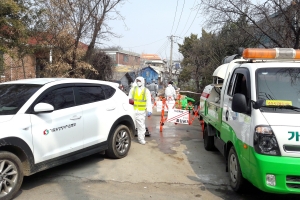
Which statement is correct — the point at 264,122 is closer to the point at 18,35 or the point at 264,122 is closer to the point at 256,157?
the point at 256,157

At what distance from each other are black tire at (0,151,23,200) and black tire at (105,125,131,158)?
2226 millimetres

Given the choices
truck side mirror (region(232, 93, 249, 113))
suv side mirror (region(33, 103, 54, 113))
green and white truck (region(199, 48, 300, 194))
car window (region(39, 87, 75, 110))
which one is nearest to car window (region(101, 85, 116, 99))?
car window (region(39, 87, 75, 110))

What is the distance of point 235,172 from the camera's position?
4977 mm

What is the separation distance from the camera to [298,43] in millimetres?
9891

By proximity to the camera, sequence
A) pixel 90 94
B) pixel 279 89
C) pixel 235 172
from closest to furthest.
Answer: pixel 279 89, pixel 235 172, pixel 90 94

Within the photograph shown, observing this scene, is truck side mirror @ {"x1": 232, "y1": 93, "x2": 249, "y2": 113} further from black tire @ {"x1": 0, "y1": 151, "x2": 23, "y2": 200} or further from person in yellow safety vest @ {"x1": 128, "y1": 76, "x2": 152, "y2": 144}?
person in yellow safety vest @ {"x1": 128, "y1": 76, "x2": 152, "y2": 144}

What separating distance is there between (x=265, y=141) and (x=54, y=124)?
326cm

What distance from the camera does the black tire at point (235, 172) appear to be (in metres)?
4.76

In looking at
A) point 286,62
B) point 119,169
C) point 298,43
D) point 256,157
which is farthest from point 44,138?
point 298,43

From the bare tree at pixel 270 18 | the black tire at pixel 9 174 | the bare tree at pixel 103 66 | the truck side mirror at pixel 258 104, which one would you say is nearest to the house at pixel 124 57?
the bare tree at pixel 103 66

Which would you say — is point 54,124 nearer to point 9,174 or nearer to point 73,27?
point 9,174

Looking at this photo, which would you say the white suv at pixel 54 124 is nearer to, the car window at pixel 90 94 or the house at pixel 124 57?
the car window at pixel 90 94

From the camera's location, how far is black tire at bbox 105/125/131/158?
6539mm

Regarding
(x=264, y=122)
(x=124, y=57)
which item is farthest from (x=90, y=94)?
(x=124, y=57)
